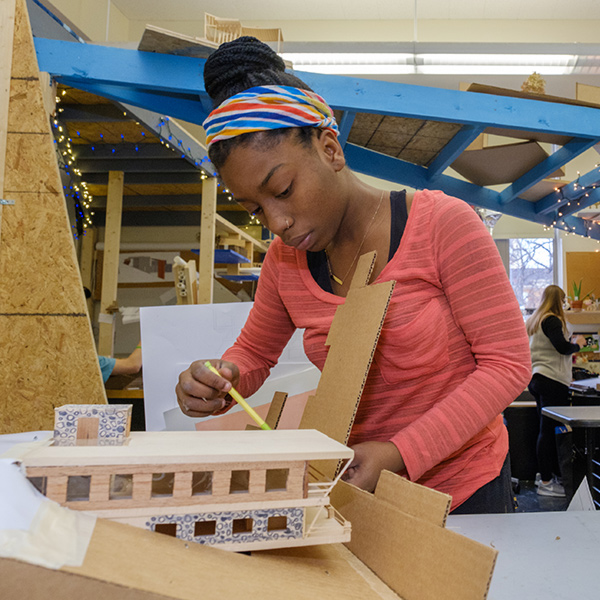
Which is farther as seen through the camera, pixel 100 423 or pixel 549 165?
pixel 549 165

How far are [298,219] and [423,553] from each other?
575 mm

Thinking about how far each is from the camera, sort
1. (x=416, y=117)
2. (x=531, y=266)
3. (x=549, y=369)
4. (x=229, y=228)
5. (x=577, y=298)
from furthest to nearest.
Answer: (x=531, y=266), (x=577, y=298), (x=229, y=228), (x=549, y=369), (x=416, y=117)

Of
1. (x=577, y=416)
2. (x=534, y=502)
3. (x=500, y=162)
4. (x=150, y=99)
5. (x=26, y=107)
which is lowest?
(x=534, y=502)

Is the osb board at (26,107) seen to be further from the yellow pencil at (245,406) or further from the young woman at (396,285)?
the yellow pencil at (245,406)

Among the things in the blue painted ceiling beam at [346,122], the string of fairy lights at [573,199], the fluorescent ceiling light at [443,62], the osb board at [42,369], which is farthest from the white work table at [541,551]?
the fluorescent ceiling light at [443,62]

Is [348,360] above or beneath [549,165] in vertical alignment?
beneath

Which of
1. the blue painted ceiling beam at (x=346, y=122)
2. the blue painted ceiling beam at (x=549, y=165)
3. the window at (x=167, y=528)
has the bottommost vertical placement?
the window at (x=167, y=528)

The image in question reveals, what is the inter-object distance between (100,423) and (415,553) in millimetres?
348

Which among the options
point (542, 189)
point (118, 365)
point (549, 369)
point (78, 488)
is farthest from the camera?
point (549, 369)

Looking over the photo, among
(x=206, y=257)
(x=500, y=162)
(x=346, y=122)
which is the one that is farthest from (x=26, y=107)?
(x=206, y=257)

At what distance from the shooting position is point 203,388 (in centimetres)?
93

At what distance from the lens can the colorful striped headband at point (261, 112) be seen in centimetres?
84

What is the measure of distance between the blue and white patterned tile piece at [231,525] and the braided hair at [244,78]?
565mm

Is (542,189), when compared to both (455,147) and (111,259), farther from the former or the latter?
(111,259)
